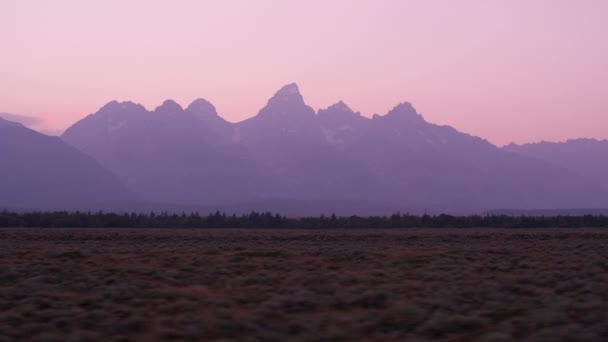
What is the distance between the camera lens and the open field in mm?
11492

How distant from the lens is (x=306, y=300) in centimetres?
1380

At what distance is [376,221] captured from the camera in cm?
8781

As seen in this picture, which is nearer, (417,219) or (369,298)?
(369,298)

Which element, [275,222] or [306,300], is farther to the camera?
[275,222]

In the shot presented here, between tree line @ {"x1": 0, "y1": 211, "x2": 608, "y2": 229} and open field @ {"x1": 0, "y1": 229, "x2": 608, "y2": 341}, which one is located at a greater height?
tree line @ {"x1": 0, "y1": 211, "x2": 608, "y2": 229}

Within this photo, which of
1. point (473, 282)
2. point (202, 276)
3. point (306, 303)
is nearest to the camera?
point (306, 303)

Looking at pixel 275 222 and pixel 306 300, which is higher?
pixel 275 222

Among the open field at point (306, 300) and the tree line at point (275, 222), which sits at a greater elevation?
the tree line at point (275, 222)

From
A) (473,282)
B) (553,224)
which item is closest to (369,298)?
(473,282)

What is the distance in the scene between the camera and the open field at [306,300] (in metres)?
11.5

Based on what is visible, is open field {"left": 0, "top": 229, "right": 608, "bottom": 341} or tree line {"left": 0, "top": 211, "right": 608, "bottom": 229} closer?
open field {"left": 0, "top": 229, "right": 608, "bottom": 341}

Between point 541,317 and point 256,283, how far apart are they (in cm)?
686

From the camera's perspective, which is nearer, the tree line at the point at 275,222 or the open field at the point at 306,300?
the open field at the point at 306,300

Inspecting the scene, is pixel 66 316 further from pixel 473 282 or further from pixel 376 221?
pixel 376 221
